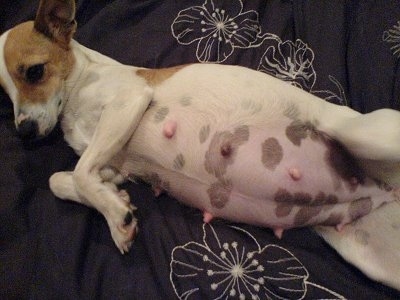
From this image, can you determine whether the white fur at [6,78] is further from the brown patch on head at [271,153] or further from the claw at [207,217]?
the brown patch on head at [271,153]

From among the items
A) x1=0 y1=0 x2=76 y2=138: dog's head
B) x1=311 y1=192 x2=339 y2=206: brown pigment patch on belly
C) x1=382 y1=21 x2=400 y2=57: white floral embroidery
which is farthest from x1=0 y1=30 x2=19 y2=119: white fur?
x1=382 y1=21 x2=400 y2=57: white floral embroidery

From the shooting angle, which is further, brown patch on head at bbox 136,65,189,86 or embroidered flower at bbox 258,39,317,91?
embroidered flower at bbox 258,39,317,91

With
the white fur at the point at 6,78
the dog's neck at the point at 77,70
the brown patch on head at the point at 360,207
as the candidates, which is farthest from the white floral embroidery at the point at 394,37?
the white fur at the point at 6,78

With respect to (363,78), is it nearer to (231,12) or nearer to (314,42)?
(314,42)

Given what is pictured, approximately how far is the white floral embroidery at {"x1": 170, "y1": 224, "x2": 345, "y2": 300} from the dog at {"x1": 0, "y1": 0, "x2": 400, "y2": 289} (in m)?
0.11

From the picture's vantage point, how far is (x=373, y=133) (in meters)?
1.61

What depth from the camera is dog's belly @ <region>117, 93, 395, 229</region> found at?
1.64 metres

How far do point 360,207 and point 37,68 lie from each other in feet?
4.73

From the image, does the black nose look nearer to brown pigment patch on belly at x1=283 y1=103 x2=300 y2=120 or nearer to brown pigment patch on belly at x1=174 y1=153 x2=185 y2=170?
brown pigment patch on belly at x1=174 y1=153 x2=185 y2=170

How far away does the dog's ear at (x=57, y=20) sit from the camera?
180 centimetres

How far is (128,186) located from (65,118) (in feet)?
1.41

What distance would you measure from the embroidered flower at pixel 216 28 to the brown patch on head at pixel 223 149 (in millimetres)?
693

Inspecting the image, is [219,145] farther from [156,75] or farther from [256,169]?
[156,75]

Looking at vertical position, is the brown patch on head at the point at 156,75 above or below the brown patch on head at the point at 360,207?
above
